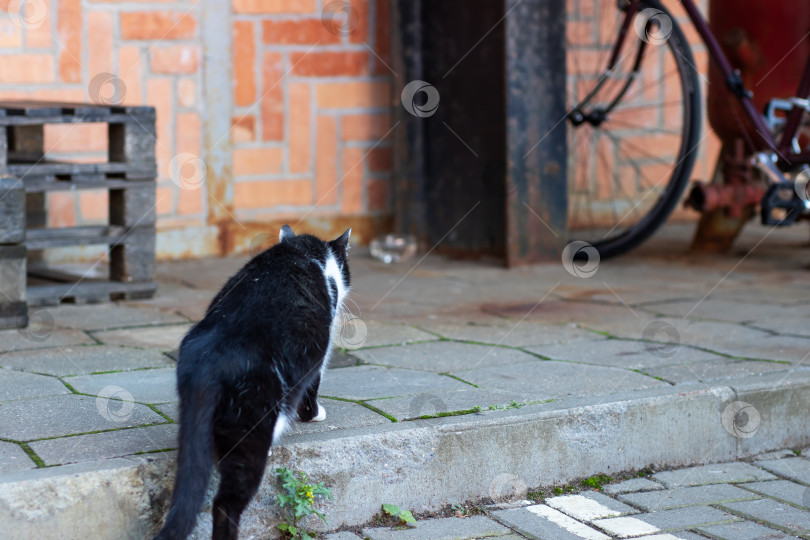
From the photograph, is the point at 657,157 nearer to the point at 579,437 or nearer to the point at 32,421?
the point at 579,437

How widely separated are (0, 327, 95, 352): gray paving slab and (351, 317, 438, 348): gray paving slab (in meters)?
0.95

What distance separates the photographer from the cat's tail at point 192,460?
2.01 m

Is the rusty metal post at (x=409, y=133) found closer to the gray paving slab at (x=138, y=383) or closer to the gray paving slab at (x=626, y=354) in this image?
the gray paving slab at (x=626, y=354)

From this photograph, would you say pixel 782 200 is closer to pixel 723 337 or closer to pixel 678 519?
pixel 723 337

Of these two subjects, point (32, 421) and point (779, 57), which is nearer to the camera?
point (32, 421)

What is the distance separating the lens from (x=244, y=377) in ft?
7.09

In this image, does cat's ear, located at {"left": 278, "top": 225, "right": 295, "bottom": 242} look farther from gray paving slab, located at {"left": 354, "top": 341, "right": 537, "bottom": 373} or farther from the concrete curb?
gray paving slab, located at {"left": 354, "top": 341, "right": 537, "bottom": 373}

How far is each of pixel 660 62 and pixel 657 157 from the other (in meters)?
0.60

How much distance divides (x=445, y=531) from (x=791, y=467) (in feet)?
3.65

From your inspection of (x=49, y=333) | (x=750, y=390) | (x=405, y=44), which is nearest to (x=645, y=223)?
(x=405, y=44)

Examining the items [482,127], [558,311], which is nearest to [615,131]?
[482,127]

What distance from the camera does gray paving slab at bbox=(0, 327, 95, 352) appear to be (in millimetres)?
3363

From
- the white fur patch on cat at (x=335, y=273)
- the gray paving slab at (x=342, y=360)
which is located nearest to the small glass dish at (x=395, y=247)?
the gray paving slab at (x=342, y=360)

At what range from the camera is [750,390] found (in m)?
2.98
